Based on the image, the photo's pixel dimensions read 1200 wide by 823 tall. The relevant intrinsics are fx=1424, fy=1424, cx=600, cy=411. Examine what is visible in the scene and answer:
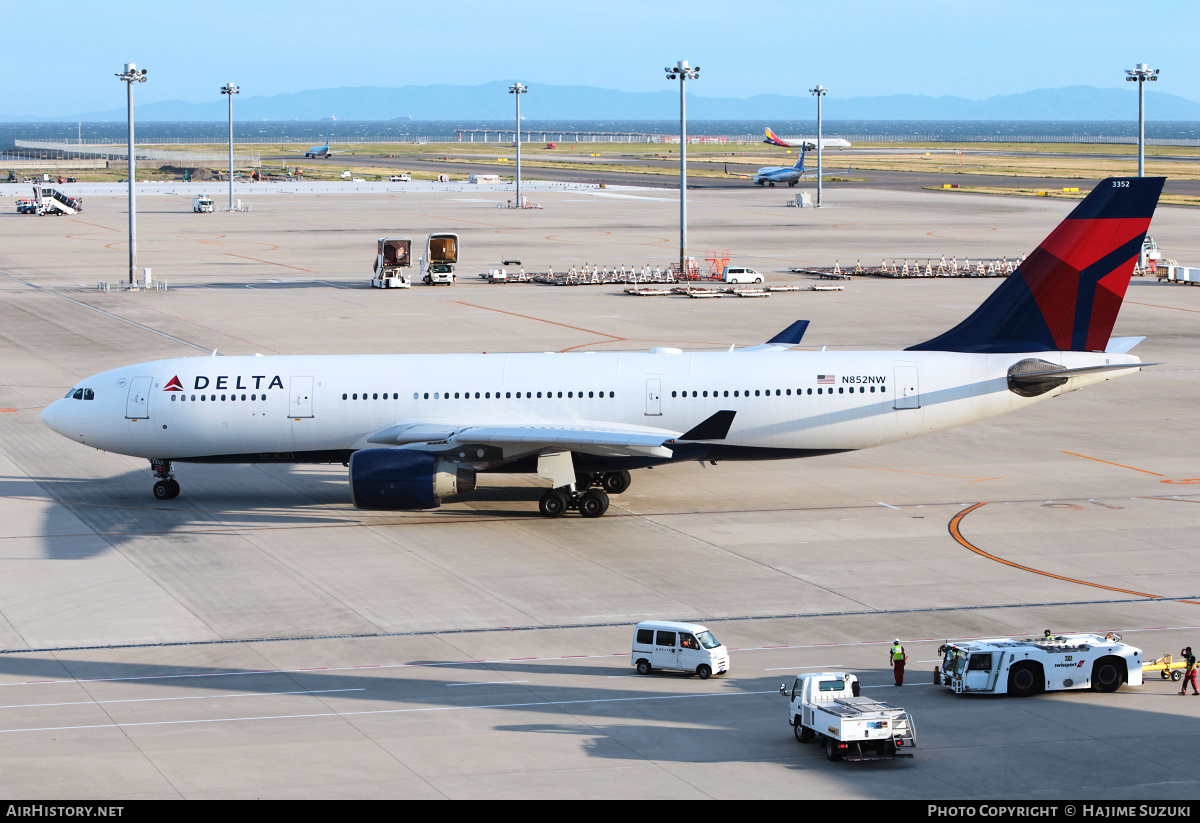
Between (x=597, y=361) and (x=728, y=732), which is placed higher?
(x=597, y=361)

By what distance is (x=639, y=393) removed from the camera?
41594mm

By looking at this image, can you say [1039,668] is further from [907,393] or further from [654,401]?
[654,401]

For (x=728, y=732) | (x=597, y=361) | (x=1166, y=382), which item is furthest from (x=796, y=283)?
(x=728, y=732)

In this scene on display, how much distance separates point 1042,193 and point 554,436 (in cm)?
15062

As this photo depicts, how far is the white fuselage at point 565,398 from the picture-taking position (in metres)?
41.4

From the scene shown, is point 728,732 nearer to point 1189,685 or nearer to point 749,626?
point 749,626

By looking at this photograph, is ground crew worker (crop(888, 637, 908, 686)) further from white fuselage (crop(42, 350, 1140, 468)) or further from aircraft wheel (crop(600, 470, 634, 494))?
aircraft wheel (crop(600, 470, 634, 494))

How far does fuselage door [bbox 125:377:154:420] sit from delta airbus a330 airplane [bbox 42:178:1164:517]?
0.19ft

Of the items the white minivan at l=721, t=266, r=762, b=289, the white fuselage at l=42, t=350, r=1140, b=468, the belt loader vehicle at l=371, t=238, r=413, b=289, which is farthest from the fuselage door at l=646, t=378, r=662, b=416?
the belt loader vehicle at l=371, t=238, r=413, b=289

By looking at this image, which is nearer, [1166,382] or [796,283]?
[1166,382]

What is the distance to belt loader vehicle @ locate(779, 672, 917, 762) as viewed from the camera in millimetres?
22859

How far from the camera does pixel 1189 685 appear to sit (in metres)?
26.6

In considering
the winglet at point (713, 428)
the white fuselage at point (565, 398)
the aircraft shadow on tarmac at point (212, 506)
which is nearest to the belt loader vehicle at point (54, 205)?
the aircraft shadow on tarmac at point (212, 506)
